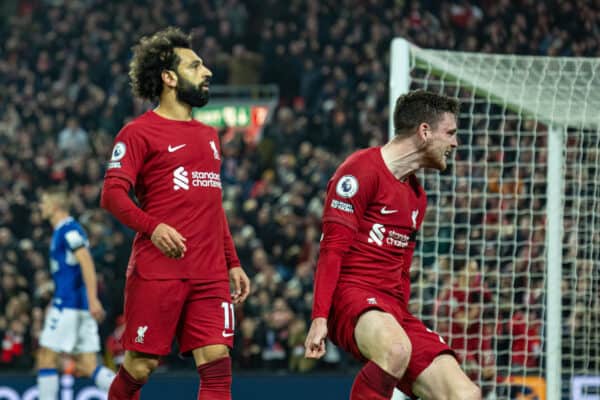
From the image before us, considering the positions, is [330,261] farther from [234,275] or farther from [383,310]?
[234,275]

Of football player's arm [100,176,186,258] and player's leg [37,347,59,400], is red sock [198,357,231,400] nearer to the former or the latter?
football player's arm [100,176,186,258]

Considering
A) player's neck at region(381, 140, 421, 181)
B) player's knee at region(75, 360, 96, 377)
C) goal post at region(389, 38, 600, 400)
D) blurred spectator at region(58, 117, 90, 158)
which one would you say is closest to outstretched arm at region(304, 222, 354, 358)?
player's neck at region(381, 140, 421, 181)

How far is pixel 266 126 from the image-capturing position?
14883 mm

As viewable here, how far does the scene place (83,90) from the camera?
1627 centimetres

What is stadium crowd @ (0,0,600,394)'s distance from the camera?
10.6 m

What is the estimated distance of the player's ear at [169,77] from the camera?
5.12 m

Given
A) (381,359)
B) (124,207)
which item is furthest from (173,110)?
(381,359)

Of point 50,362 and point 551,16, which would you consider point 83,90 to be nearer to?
point 551,16

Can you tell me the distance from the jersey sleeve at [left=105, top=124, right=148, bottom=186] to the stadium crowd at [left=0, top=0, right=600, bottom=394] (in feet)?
12.5

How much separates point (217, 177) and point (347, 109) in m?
9.69

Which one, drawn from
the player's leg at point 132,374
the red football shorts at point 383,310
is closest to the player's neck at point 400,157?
the red football shorts at point 383,310

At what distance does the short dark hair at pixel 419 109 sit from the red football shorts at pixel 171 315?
1.11 meters

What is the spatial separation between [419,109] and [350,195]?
525 mm

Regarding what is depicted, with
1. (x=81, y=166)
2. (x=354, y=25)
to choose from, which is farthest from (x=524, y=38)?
(x=81, y=166)
